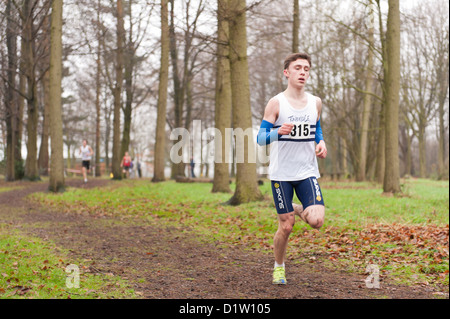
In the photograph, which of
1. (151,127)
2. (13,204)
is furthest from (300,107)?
(151,127)

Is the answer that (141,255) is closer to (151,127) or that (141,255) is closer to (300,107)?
(300,107)

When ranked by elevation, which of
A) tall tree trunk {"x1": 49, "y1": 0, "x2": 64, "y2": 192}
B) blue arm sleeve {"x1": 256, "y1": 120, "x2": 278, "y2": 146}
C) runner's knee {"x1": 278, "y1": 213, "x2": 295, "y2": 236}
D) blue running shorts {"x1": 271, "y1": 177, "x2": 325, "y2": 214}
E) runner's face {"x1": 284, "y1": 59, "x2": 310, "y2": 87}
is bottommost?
runner's knee {"x1": 278, "y1": 213, "x2": 295, "y2": 236}

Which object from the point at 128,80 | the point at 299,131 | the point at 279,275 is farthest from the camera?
the point at 128,80

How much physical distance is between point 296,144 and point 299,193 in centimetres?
56

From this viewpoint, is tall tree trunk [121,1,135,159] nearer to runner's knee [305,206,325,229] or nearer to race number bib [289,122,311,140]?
race number bib [289,122,311,140]

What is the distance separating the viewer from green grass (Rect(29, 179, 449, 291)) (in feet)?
23.7

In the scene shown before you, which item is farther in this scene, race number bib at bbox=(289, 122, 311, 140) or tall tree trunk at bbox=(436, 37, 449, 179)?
tall tree trunk at bbox=(436, 37, 449, 179)

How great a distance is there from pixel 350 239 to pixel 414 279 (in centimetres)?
230

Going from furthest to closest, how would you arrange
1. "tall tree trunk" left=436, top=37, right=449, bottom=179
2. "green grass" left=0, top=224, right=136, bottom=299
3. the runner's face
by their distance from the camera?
"tall tree trunk" left=436, top=37, right=449, bottom=179
the runner's face
"green grass" left=0, top=224, right=136, bottom=299

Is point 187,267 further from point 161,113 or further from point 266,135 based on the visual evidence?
point 161,113

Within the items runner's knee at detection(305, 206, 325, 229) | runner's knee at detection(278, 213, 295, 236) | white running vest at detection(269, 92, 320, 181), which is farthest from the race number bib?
runner's knee at detection(278, 213, 295, 236)

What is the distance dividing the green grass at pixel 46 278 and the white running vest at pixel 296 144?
2.15m

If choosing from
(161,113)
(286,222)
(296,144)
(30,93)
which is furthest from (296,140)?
(30,93)

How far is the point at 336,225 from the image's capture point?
976 centimetres
